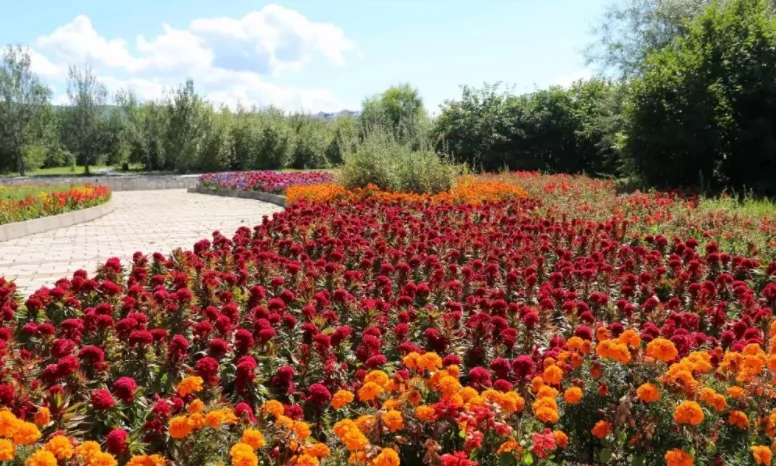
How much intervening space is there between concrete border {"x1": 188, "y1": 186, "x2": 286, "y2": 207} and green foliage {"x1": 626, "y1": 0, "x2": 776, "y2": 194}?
881 centimetres

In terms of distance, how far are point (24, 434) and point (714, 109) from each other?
14458mm

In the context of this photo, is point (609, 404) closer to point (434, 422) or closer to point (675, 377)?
point (675, 377)

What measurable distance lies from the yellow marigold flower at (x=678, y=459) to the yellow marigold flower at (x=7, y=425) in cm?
226

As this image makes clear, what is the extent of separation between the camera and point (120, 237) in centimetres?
1130

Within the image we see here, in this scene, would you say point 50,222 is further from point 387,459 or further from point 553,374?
point 387,459

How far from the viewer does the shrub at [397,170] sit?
517 inches

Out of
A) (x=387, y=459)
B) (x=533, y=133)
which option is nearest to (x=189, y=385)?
(x=387, y=459)

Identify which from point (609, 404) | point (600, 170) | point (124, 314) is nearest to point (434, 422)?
point (609, 404)

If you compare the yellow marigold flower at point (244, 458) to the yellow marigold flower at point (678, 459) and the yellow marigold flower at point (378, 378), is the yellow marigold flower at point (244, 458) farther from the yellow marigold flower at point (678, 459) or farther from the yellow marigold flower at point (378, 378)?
the yellow marigold flower at point (678, 459)

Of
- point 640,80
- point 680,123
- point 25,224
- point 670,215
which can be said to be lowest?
point 25,224

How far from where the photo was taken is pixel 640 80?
1455 cm

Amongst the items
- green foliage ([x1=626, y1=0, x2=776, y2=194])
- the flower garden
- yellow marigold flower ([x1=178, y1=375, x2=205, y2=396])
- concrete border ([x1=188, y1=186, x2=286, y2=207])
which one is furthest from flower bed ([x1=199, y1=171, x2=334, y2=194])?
yellow marigold flower ([x1=178, y1=375, x2=205, y2=396])

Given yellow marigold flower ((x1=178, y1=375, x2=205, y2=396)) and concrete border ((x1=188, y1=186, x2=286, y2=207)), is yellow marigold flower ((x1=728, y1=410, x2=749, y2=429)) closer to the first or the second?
yellow marigold flower ((x1=178, y1=375, x2=205, y2=396))

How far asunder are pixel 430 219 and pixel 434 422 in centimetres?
608
